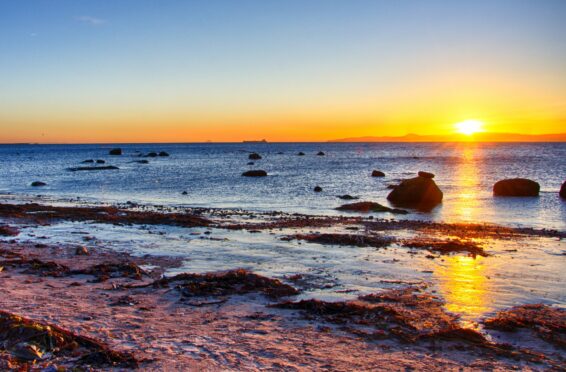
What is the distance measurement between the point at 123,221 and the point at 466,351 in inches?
742

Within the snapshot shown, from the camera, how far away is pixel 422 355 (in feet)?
25.4

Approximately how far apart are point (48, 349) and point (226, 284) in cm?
477

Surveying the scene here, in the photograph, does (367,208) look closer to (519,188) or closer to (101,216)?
(519,188)

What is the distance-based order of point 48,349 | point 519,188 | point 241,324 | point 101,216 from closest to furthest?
point 48,349 < point 241,324 < point 101,216 < point 519,188

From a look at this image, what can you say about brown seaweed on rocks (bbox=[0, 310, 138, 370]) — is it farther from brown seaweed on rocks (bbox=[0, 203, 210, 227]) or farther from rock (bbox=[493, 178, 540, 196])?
rock (bbox=[493, 178, 540, 196])

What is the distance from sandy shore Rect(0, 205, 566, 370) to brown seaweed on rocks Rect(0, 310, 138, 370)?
30mm

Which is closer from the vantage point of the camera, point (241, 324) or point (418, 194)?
point (241, 324)

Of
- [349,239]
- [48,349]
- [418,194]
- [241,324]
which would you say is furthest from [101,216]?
[418,194]

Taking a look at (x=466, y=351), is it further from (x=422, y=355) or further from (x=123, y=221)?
(x=123, y=221)

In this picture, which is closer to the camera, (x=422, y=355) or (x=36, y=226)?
(x=422, y=355)

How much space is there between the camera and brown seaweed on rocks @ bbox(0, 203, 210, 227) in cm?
2308

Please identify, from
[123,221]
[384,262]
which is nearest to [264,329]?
[384,262]

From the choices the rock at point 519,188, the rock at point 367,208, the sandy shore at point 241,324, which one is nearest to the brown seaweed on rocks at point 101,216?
the sandy shore at point 241,324

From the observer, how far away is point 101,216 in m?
24.8
